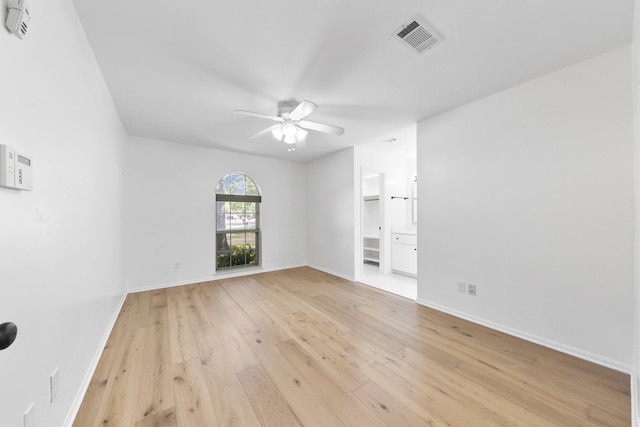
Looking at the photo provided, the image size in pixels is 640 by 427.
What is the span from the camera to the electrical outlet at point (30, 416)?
36.4 inches

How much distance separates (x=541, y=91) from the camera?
2.22 metres

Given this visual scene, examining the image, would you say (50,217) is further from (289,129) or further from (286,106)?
(286,106)

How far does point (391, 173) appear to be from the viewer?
5.13 meters

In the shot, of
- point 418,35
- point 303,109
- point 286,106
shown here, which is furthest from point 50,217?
point 418,35

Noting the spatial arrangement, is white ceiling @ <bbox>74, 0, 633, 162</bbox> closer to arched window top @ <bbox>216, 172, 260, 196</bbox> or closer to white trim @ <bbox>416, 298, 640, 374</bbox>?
arched window top @ <bbox>216, 172, 260, 196</bbox>

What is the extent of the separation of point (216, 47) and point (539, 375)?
3512mm

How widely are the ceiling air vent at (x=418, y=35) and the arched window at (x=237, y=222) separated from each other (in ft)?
12.9

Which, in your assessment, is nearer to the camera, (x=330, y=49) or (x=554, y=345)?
(x=330, y=49)

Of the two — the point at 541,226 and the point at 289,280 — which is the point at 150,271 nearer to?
the point at 289,280

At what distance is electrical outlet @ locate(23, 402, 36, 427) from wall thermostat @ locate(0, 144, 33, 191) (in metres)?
0.88

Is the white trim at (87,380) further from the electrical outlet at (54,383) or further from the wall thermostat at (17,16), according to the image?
the wall thermostat at (17,16)

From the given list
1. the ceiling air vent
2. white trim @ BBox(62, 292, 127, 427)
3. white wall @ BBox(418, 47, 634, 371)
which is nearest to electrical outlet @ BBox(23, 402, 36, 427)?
white trim @ BBox(62, 292, 127, 427)

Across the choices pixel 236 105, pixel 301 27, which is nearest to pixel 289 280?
pixel 236 105

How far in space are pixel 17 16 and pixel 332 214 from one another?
441 centimetres
